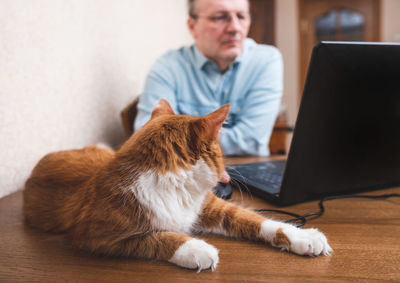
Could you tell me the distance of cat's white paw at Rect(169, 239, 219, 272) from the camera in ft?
1.53

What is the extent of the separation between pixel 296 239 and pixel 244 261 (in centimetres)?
10

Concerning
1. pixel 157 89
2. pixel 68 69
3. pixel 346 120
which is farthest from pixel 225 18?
pixel 346 120

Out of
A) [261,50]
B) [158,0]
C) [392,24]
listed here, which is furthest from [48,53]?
[392,24]

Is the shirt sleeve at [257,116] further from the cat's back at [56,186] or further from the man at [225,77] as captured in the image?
the cat's back at [56,186]

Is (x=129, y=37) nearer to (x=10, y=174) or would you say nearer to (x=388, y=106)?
(x=10, y=174)

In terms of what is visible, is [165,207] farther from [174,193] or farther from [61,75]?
[61,75]

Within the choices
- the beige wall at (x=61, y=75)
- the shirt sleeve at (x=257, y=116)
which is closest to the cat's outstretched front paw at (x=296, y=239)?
the beige wall at (x=61, y=75)

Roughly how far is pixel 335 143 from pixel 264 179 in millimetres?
251

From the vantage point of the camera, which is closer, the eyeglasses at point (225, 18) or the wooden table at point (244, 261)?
the wooden table at point (244, 261)

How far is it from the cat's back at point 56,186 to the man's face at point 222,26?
1.02m

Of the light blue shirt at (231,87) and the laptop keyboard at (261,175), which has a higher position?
the light blue shirt at (231,87)

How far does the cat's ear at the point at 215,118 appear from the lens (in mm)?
525

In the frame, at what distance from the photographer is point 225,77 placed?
1660mm

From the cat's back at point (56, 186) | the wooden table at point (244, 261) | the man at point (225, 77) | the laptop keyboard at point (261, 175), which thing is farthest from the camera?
the man at point (225, 77)
